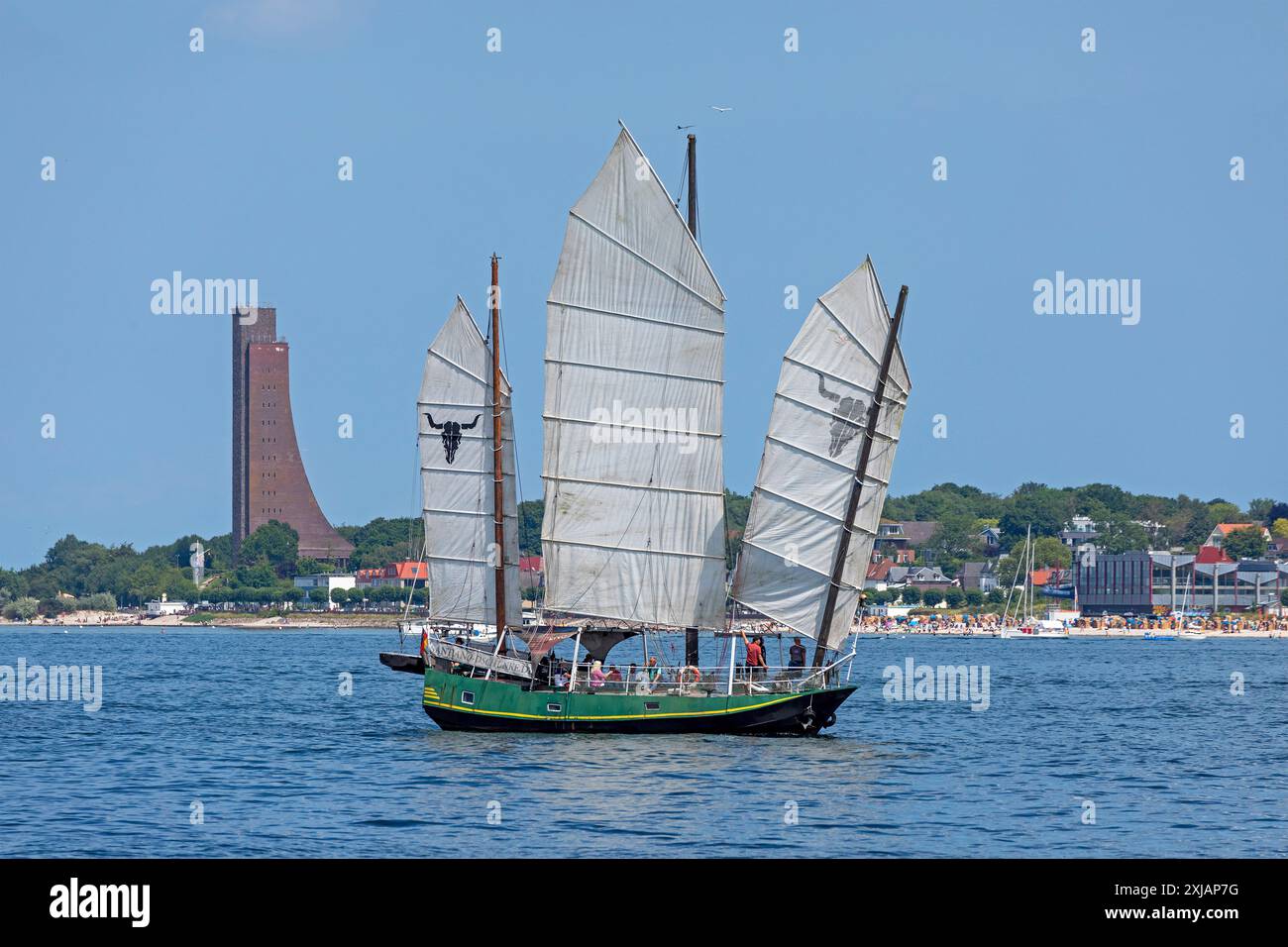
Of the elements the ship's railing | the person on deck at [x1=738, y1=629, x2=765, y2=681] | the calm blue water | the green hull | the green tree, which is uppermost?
the green tree

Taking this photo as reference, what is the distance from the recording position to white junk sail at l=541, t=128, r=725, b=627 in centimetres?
5134

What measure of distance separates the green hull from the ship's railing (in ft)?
1.08

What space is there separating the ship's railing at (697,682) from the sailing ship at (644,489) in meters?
0.07

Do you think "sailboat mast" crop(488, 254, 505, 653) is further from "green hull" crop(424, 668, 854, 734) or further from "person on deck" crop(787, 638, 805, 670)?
"person on deck" crop(787, 638, 805, 670)

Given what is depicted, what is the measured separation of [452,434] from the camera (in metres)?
53.1

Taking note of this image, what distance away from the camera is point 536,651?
49.2 metres

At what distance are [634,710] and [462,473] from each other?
925 centimetres

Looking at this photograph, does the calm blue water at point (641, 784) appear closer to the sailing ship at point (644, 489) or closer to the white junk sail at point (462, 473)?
the sailing ship at point (644, 489)

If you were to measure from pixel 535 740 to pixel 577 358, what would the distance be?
11.1 m
